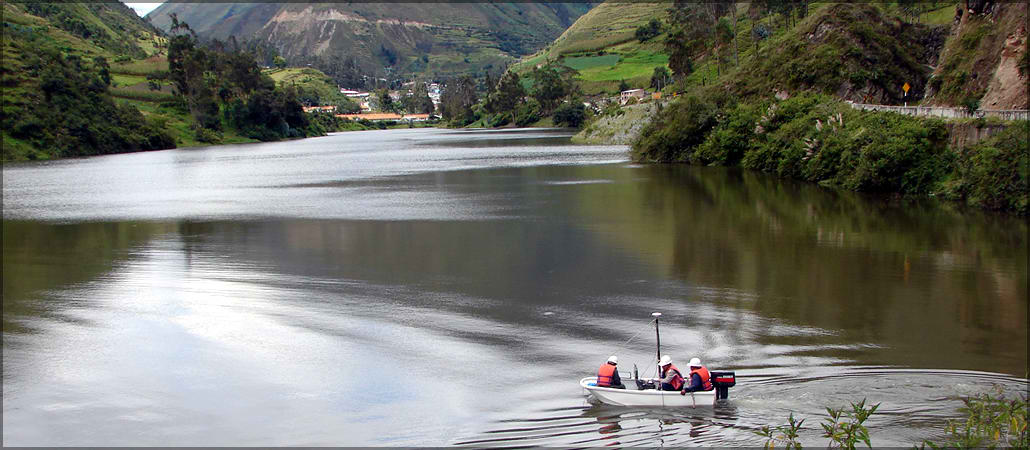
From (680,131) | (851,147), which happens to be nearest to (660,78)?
(680,131)

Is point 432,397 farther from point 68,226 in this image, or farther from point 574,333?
point 68,226

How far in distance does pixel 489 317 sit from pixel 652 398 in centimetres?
803

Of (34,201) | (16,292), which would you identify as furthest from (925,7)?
(16,292)

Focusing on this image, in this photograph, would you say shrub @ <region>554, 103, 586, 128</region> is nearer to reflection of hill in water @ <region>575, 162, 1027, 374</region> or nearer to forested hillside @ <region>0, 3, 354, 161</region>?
forested hillside @ <region>0, 3, 354, 161</region>

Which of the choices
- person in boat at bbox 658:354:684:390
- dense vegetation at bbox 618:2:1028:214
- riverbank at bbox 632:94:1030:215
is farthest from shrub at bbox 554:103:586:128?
person in boat at bbox 658:354:684:390

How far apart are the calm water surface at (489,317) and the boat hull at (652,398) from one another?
0.31 m

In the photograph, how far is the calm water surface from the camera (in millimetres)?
17125

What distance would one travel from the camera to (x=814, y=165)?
55906 millimetres

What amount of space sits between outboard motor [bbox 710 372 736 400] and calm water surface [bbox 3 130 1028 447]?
0.28m

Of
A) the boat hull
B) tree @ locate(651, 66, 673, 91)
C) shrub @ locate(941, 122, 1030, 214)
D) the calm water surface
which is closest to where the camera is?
the boat hull

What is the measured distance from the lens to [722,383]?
1702 centimetres

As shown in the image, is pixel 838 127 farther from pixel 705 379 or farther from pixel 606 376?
pixel 606 376

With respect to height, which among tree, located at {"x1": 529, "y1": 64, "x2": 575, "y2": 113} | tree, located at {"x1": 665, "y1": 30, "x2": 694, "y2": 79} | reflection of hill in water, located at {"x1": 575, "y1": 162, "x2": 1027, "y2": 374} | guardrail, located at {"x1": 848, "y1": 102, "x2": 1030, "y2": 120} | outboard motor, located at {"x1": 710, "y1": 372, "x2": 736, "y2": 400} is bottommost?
outboard motor, located at {"x1": 710, "y1": 372, "x2": 736, "y2": 400}

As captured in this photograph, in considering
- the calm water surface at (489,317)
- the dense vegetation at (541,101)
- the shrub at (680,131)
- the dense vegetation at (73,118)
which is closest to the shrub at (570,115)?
the dense vegetation at (541,101)
